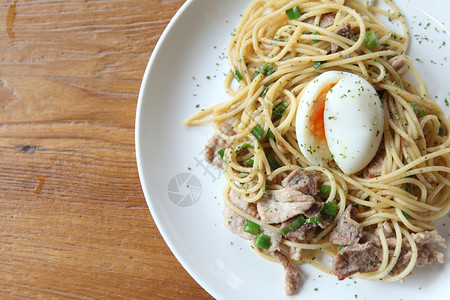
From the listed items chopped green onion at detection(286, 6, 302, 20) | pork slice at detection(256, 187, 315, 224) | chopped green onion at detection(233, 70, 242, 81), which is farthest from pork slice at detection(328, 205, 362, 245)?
chopped green onion at detection(286, 6, 302, 20)

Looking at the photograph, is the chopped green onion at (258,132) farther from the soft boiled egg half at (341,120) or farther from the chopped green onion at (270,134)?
the soft boiled egg half at (341,120)

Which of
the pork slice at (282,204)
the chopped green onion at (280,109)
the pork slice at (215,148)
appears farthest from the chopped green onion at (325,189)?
the pork slice at (215,148)

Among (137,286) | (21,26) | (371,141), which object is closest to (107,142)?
(137,286)

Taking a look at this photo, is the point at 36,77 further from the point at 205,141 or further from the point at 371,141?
the point at 371,141

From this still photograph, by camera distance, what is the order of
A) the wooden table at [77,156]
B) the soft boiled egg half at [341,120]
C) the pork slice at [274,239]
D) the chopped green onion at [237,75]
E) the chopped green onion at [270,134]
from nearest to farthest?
the soft boiled egg half at [341,120] < the pork slice at [274,239] < the chopped green onion at [270,134] < the chopped green onion at [237,75] < the wooden table at [77,156]

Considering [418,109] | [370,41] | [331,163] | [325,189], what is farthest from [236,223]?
[370,41]

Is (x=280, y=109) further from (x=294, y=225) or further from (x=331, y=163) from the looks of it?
(x=294, y=225)

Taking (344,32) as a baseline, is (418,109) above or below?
below
